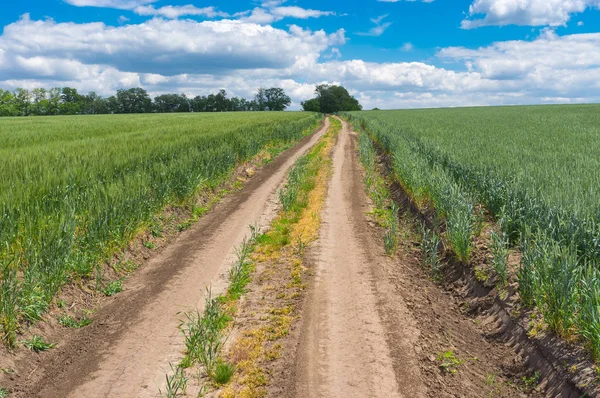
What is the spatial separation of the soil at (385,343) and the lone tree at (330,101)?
124256 millimetres

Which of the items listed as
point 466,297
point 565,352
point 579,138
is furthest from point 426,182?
point 579,138

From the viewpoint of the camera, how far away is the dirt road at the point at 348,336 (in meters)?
4.47

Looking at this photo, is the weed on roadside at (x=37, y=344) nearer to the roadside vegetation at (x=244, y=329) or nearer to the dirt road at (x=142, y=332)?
the dirt road at (x=142, y=332)

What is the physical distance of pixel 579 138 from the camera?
59.6ft

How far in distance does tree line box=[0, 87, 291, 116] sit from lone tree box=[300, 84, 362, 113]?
1275cm

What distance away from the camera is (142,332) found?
5.68 m

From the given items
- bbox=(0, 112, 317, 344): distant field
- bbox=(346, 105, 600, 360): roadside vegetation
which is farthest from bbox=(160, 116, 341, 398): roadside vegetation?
bbox=(346, 105, 600, 360): roadside vegetation

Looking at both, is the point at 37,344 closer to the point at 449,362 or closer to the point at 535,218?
the point at 449,362

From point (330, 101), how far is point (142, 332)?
129 metres

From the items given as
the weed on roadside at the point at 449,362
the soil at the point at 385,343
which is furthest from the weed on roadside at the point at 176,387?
the weed on roadside at the point at 449,362

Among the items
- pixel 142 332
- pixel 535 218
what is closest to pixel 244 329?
pixel 142 332

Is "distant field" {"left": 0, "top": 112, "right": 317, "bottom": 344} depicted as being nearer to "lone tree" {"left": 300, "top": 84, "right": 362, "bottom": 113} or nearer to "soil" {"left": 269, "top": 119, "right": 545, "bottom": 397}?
"soil" {"left": 269, "top": 119, "right": 545, "bottom": 397}

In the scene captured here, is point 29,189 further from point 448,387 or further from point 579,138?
point 579,138

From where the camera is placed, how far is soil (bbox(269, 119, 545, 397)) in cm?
454
